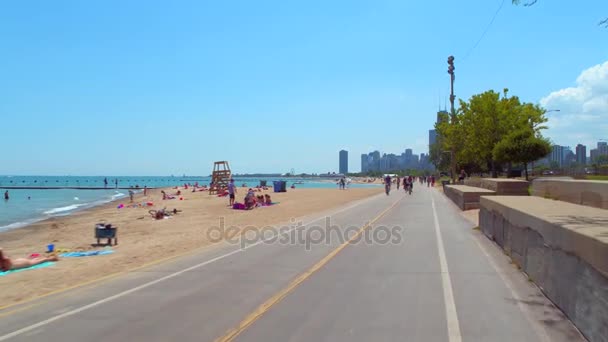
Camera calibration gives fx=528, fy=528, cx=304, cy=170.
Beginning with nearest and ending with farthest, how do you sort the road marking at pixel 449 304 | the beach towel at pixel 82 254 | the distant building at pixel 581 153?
1. the road marking at pixel 449 304
2. the beach towel at pixel 82 254
3. the distant building at pixel 581 153

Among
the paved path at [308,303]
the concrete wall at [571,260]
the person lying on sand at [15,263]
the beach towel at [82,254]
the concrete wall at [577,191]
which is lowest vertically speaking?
the beach towel at [82,254]

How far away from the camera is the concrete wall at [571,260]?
5391 mm

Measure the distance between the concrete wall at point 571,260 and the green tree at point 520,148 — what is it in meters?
35.4

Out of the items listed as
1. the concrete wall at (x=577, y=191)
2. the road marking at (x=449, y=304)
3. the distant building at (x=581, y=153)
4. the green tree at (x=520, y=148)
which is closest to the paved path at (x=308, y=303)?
the road marking at (x=449, y=304)

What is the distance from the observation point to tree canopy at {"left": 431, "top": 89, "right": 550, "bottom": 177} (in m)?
44.1

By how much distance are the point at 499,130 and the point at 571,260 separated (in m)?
46.8

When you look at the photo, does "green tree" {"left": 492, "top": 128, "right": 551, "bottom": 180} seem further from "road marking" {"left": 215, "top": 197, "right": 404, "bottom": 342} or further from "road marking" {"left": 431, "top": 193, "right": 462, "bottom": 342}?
"road marking" {"left": 215, "top": 197, "right": 404, "bottom": 342}

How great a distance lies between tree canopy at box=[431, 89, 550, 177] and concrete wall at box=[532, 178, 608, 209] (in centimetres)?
2915

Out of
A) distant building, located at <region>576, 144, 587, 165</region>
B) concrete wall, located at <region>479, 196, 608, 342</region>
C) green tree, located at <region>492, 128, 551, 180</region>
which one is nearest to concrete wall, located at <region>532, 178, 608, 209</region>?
concrete wall, located at <region>479, 196, 608, 342</region>

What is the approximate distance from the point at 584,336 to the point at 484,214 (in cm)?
1072

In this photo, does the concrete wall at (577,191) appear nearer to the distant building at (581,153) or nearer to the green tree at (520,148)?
the green tree at (520,148)

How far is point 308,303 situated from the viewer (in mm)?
7551

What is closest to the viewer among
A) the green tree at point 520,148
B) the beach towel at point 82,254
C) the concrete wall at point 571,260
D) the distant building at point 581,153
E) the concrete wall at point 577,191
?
the concrete wall at point 571,260

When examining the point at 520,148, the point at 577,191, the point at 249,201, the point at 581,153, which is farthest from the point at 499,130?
the point at 581,153
